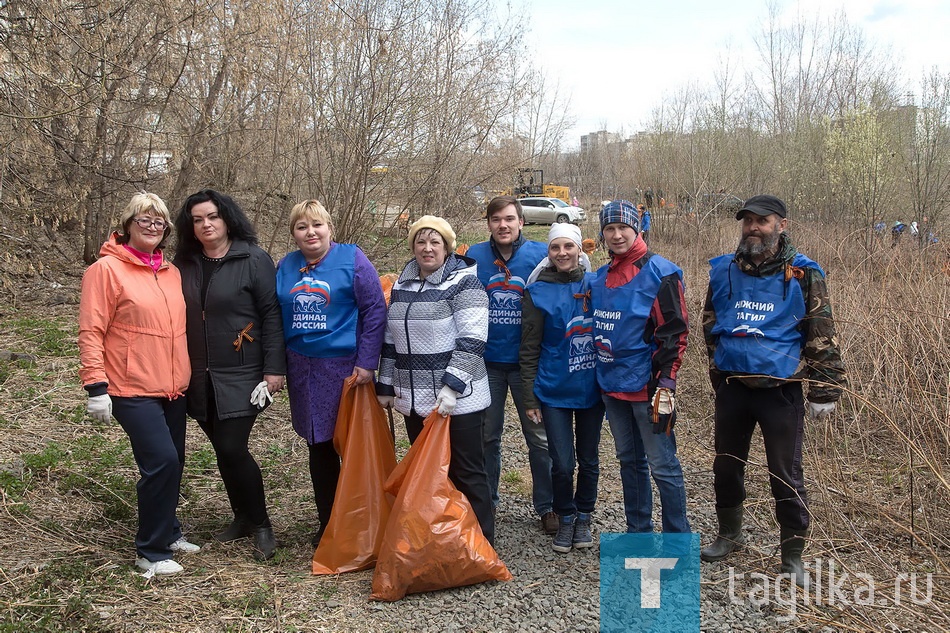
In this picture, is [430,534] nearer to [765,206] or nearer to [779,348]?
[779,348]

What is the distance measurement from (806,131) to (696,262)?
10.3m

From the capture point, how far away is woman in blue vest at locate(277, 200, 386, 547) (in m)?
3.69

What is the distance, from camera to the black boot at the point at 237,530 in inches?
156

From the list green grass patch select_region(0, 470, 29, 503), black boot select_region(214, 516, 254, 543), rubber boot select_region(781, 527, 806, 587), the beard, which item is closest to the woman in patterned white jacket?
black boot select_region(214, 516, 254, 543)

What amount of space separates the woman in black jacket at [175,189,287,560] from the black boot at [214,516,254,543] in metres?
0.26

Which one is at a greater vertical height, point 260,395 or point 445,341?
point 445,341

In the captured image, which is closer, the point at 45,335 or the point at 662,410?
the point at 662,410

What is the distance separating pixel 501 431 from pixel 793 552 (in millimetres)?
1588

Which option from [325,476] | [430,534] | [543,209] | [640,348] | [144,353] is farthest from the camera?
[543,209]

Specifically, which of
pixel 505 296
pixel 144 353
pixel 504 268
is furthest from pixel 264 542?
pixel 504 268

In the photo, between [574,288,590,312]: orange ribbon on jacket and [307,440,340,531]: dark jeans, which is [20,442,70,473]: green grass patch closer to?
[307,440,340,531]: dark jeans

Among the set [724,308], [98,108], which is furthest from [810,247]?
[98,108]

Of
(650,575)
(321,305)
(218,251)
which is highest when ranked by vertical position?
(218,251)

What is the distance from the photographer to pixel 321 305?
368 centimetres
